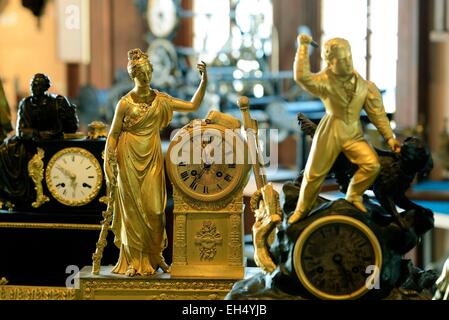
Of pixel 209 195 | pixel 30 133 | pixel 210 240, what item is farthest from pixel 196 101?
pixel 30 133

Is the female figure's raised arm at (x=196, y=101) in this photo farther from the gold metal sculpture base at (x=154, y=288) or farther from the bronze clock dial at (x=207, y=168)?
the gold metal sculpture base at (x=154, y=288)

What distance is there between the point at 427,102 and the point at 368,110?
583cm

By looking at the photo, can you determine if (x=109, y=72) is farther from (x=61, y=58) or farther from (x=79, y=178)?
(x=79, y=178)

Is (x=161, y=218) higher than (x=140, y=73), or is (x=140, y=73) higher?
(x=140, y=73)

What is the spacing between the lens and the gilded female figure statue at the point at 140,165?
6.16 meters

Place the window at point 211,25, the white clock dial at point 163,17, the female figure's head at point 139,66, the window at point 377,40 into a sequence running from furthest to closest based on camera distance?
the white clock dial at point 163,17
the window at point 211,25
the window at point 377,40
the female figure's head at point 139,66

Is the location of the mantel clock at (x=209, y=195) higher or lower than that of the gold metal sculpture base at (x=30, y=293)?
higher

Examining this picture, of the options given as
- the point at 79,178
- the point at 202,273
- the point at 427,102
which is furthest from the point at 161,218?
the point at 427,102

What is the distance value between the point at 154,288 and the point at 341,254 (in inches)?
43.7

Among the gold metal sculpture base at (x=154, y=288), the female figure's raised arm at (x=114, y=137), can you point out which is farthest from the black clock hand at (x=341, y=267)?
the female figure's raised arm at (x=114, y=137)

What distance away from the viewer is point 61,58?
1591cm

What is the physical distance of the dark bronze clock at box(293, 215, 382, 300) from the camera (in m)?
5.43

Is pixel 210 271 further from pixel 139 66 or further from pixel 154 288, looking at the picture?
pixel 139 66

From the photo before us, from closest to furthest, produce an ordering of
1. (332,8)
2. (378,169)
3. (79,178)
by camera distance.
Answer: (378,169)
(79,178)
(332,8)
